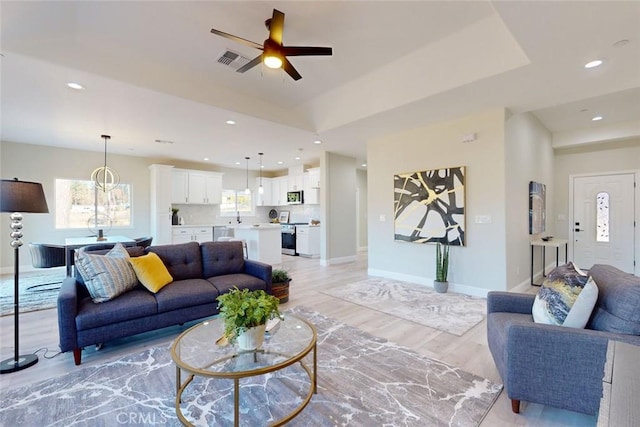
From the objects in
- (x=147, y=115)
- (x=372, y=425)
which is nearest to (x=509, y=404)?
(x=372, y=425)

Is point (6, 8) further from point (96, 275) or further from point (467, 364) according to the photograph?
point (467, 364)

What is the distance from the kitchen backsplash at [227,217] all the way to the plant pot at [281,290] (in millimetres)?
4864

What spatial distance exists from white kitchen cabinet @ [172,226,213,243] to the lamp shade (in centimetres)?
535

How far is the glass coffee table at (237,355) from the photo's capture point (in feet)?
5.02

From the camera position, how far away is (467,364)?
2.38m

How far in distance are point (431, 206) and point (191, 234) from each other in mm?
6228

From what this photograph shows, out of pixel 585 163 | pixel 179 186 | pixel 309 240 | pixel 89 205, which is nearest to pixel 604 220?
pixel 585 163

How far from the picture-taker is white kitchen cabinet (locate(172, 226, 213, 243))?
297 inches

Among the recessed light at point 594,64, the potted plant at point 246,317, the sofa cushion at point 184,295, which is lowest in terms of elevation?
the sofa cushion at point 184,295

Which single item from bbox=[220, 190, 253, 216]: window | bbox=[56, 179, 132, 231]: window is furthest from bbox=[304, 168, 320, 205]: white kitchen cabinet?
bbox=[56, 179, 132, 231]: window

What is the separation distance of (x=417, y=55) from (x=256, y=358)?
3.61 metres

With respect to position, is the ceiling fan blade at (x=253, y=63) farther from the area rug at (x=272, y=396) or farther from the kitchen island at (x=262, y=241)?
the kitchen island at (x=262, y=241)

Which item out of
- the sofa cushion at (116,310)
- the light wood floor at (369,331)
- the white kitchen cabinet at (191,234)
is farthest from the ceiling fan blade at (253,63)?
the white kitchen cabinet at (191,234)

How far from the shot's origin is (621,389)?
780mm
